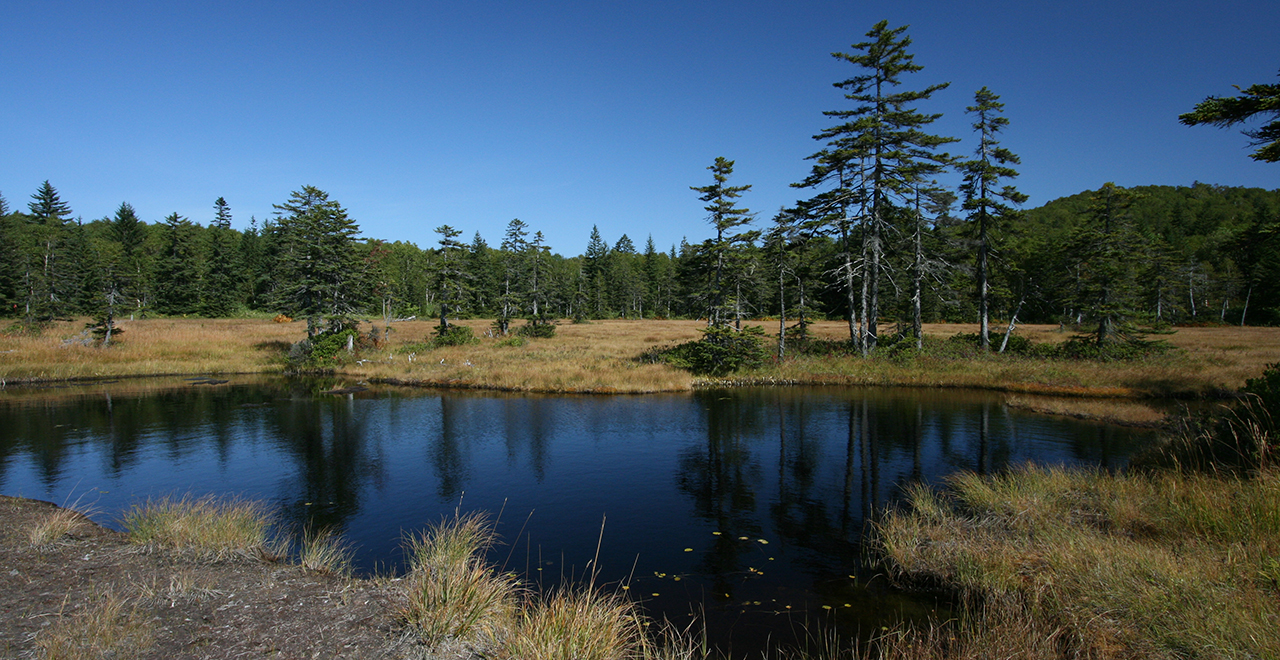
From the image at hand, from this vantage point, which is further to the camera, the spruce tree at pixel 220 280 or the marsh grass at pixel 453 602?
the spruce tree at pixel 220 280

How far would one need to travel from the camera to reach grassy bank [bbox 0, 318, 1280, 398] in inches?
1120

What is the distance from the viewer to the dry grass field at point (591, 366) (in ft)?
93.0

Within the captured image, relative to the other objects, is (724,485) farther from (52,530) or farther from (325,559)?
(52,530)

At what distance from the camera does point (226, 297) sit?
77250 mm

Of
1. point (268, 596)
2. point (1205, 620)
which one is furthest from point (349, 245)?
point (1205, 620)

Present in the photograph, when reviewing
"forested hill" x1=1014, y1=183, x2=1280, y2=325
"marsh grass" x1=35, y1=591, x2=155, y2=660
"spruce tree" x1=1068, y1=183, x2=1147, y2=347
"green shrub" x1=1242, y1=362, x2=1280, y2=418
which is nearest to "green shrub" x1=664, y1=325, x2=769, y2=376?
"forested hill" x1=1014, y1=183, x2=1280, y2=325

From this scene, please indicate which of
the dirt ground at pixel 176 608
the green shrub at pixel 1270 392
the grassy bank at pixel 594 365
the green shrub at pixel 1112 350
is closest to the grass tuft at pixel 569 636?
the dirt ground at pixel 176 608

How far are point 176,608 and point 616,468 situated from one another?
11.1m

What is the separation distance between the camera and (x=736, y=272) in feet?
115

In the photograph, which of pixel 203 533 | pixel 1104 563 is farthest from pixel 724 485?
pixel 203 533

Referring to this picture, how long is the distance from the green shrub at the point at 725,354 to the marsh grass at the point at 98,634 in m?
29.7

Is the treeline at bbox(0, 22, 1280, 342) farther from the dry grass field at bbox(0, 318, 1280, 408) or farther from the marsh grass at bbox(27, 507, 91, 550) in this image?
the marsh grass at bbox(27, 507, 91, 550)

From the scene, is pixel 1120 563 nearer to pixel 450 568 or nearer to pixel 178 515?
pixel 450 568

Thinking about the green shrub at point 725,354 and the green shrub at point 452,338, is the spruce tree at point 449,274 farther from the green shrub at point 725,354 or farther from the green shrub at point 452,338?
the green shrub at point 725,354
